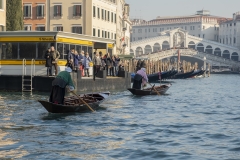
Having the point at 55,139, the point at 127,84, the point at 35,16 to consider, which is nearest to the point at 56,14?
the point at 35,16

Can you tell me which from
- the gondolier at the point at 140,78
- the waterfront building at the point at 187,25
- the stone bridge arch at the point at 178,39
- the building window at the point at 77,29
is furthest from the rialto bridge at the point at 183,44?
the gondolier at the point at 140,78

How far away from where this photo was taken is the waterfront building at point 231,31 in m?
159

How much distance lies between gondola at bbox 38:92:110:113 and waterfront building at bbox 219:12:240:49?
448 ft

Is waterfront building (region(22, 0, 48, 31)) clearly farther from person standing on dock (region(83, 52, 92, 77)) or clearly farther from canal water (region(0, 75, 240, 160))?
canal water (region(0, 75, 240, 160))

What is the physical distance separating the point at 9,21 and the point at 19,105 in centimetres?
2304

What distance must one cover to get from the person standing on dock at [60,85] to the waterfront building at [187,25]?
153365 millimetres

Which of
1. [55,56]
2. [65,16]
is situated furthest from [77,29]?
[55,56]

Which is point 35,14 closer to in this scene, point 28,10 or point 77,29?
point 28,10

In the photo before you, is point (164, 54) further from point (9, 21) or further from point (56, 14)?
point (9, 21)

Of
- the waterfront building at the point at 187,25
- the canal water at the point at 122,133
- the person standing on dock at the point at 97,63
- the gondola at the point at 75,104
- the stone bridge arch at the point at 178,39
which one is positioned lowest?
the canal water at the point at 122,133

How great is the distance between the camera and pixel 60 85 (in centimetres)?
2112

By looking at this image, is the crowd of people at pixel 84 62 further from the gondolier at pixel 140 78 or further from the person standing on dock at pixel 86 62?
the gondolier at pixel 140 78

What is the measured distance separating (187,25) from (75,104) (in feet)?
518

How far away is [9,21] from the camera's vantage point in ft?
156
